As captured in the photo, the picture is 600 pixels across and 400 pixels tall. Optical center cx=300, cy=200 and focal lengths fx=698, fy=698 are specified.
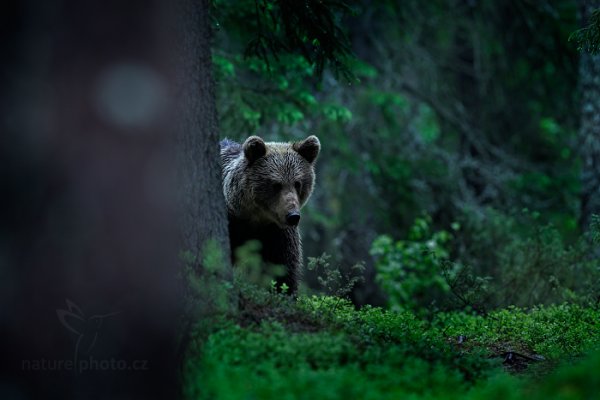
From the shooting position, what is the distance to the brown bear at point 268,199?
8.08 metres

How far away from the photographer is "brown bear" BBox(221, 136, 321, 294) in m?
8.08

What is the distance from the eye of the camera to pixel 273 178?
8.25 meters

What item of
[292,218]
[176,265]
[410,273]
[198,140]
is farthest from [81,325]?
[410,273]

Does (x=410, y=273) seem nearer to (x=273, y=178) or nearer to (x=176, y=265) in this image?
(x=273, y=178)

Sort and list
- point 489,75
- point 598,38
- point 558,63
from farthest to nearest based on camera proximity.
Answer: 1. point 489,75
2. point 558,63
3. point 598,38

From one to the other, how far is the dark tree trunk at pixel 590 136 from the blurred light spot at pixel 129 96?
327 inches

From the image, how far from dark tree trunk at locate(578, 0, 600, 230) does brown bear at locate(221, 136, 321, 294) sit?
4545 mm

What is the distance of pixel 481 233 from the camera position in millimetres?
11922

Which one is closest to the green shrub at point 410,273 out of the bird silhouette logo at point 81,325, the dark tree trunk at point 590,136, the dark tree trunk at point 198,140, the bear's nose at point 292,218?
the dark tree trunk at point 590,136

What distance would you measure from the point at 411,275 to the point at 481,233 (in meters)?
1.39

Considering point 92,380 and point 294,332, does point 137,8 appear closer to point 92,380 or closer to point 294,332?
point 92,380

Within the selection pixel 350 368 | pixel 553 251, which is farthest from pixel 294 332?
pixel 553 251

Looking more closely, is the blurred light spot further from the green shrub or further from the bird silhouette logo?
the green shrub

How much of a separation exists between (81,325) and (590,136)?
9.02 meters
